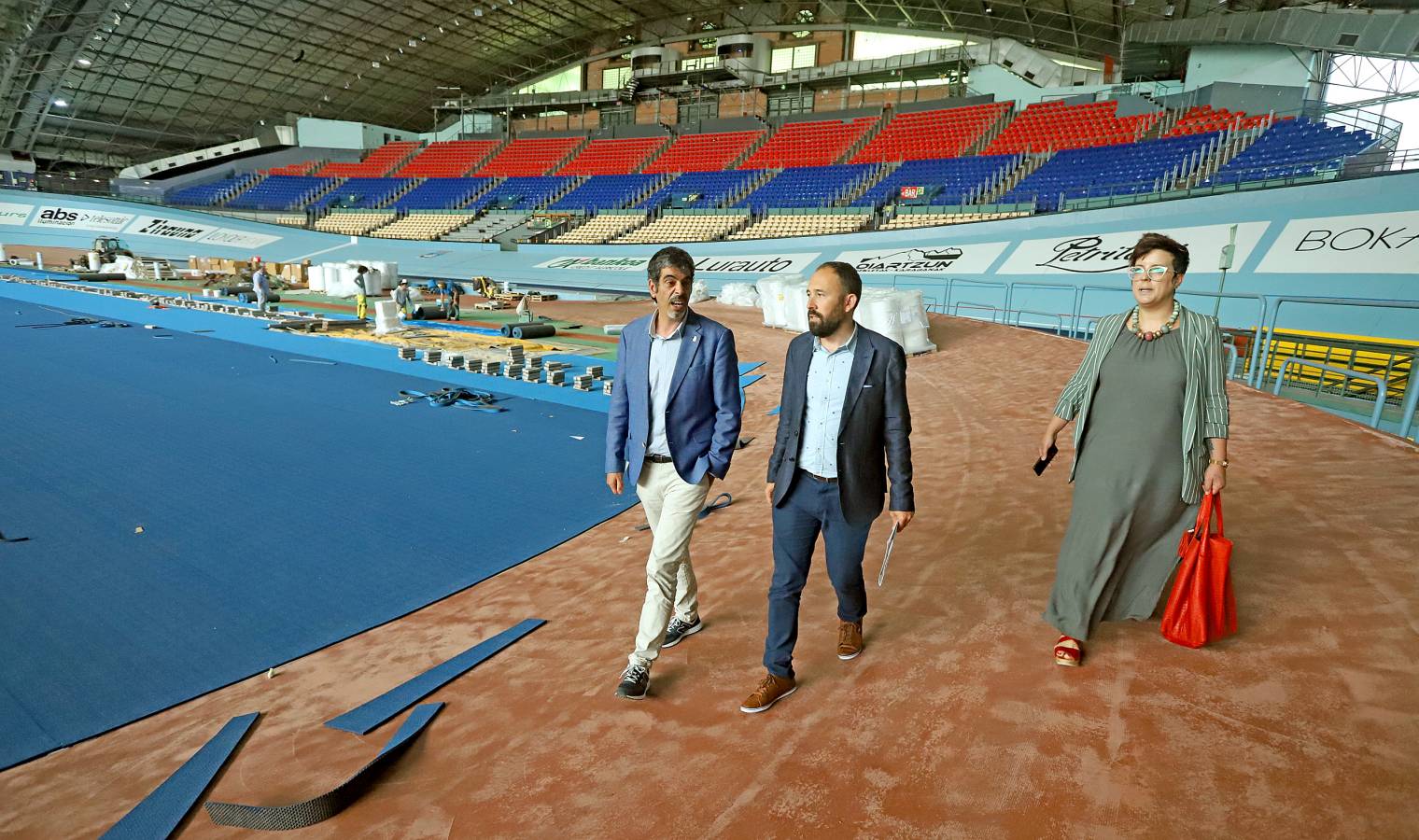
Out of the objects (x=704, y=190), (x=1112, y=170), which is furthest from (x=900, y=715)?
(x=704, y=190)

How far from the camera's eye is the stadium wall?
41.7 ft

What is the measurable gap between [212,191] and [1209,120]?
50.4 metres

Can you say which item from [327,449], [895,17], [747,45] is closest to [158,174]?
[747,45]

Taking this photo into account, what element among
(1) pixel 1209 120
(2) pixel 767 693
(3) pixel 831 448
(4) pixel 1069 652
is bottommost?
(2) pixel 767 693

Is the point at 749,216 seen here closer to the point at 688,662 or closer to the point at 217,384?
the point at 217,384

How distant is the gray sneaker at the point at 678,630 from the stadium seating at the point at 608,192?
1235 inches

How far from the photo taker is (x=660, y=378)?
3064 millimetres

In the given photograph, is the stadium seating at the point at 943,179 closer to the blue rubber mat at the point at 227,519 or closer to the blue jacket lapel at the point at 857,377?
the blue rubber mat at the point at 227,519

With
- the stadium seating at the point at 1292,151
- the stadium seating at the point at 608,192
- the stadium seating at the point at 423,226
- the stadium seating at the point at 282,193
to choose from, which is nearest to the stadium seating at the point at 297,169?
the stadium seating at the point at 282,193

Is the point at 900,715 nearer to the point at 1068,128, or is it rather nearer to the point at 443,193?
the point at 1068,128

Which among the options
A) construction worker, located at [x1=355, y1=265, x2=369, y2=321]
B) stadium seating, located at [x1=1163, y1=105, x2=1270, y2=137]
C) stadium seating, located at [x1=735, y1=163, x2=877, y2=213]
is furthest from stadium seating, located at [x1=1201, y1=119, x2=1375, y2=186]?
construction worker, located at [x1=355, y1=265, x2=369, y2=321]

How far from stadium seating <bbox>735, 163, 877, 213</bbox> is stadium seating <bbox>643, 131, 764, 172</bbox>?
5.28 meters

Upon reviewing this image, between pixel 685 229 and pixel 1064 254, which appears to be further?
pixel 685 229

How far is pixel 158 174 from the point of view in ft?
145
